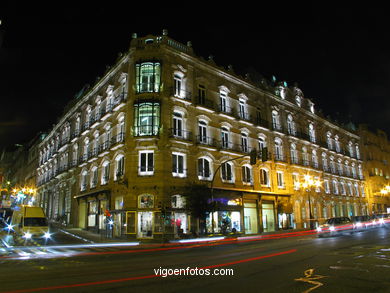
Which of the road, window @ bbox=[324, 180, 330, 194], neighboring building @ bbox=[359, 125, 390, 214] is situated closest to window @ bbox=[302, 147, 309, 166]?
window @ bbox=[324, 180, 330, 194]

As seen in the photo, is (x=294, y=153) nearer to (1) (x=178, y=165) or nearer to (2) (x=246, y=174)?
(2) (x=246, y=174)

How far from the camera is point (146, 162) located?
25875 mm

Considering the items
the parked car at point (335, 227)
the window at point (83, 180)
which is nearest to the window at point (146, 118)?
the window at point (83, 180)

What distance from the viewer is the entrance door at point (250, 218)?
31.6 meters

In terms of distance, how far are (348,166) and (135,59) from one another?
142 feet

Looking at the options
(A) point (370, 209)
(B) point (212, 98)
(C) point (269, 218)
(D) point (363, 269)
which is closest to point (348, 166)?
(A) point (370, 209)

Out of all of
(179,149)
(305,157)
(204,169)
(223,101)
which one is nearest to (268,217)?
(204,169)

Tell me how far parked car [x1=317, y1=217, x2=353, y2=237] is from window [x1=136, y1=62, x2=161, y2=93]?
18869 mm

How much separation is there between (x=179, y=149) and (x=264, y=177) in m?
12.9

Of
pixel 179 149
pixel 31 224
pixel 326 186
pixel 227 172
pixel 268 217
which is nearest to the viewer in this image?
pixel 31 224

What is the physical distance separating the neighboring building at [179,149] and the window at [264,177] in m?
0.12

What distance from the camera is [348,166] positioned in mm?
52844

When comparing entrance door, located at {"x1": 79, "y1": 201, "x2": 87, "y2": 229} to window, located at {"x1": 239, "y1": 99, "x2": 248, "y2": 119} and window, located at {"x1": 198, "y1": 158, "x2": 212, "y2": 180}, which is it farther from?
window, located at {"x1": 239, "y1": 99, "x2": 248, "y2": 119}

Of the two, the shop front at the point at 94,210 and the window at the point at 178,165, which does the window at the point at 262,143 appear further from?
the shop front at the point at 94,210
